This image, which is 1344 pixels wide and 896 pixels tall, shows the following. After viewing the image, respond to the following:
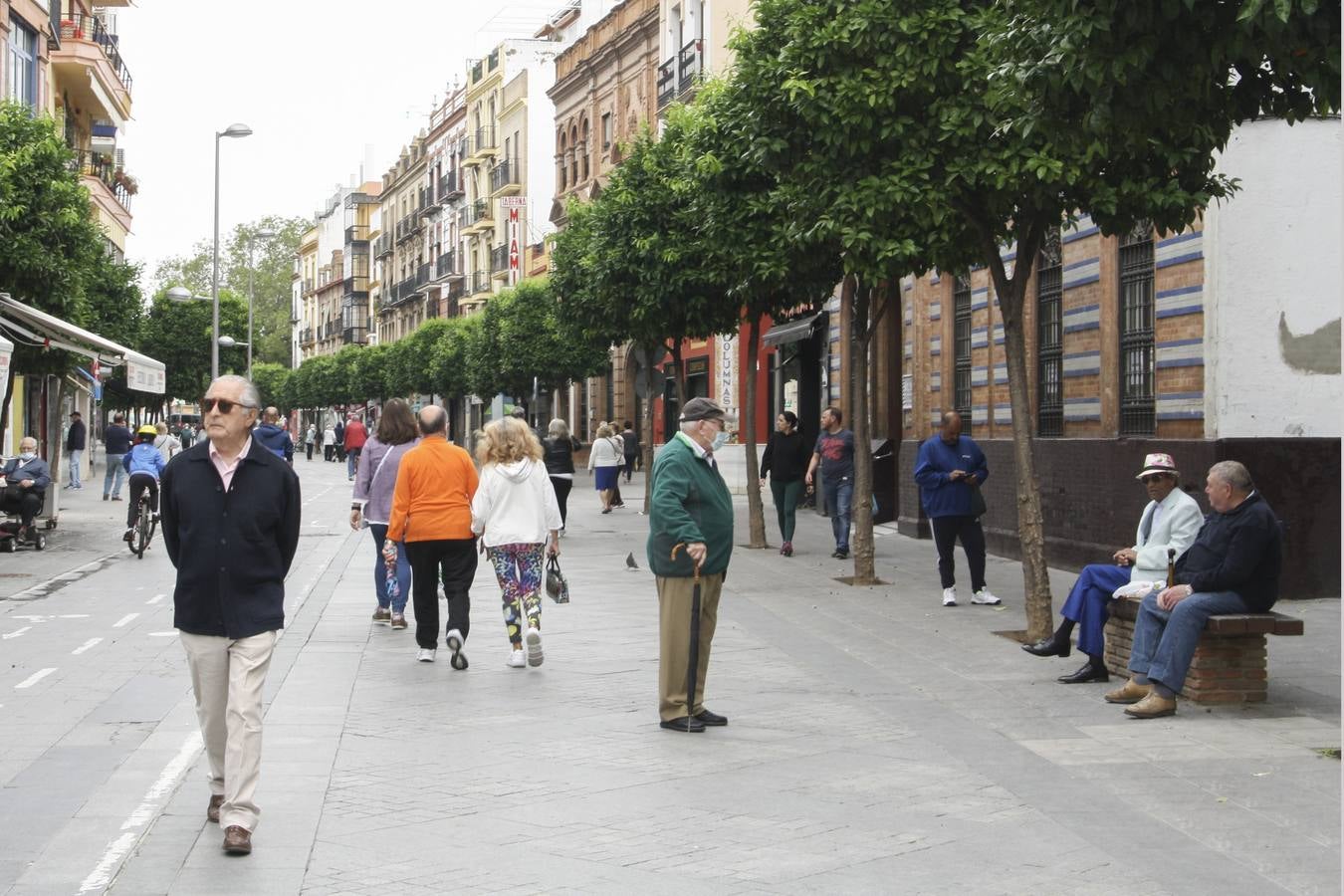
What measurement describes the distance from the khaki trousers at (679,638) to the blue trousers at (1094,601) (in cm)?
257

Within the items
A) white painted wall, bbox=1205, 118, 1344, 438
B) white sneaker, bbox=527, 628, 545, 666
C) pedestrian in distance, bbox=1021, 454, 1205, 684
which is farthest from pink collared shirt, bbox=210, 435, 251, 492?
white painted wall, bbox=1205, 118, 1344, 438

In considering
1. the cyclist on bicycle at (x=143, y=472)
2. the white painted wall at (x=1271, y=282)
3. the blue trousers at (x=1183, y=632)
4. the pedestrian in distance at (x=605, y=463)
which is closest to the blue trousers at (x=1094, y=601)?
the blue trousers at (x=1183, y=632)

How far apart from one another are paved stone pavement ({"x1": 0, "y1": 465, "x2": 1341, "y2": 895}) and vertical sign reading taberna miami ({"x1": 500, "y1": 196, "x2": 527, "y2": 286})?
5442cm

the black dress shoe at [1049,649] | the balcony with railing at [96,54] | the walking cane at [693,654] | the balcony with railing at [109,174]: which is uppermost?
the balcony with railing at [96,54]

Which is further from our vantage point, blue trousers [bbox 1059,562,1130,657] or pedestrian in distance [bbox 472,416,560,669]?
pedestrian in distance [bbox 472,416,560,669]

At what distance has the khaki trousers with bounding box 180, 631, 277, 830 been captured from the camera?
21.3 feet

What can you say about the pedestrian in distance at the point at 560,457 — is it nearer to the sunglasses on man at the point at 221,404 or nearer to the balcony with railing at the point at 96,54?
the sunglasses on man at the point at 221,404

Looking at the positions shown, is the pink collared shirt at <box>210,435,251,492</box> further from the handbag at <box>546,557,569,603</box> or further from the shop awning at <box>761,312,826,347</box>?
the shop awning at <box>761,312,826,347</box>

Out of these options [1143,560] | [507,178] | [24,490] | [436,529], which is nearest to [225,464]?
[436,529]

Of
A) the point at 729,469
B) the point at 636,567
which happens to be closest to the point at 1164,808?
the point at 636,567

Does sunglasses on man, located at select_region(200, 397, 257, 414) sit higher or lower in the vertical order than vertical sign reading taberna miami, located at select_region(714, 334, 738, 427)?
lower

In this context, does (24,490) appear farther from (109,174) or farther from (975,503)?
(109,174)

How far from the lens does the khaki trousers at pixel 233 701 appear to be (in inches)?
255

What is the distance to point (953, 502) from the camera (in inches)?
603
